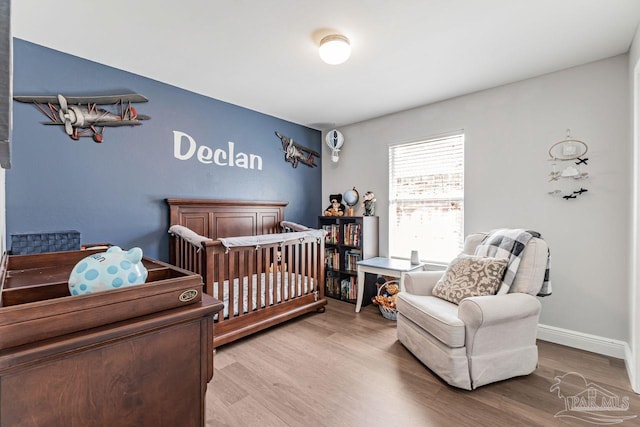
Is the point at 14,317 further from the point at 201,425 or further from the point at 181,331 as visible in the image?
the point at 201,425

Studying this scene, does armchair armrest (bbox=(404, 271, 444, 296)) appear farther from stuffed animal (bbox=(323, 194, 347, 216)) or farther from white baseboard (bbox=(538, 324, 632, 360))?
stuffed animal (bbox=(323, 194, 347, 216))

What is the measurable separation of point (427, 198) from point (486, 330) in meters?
1.73

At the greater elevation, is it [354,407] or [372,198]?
[372,198]

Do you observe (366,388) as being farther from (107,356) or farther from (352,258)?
(352,258)

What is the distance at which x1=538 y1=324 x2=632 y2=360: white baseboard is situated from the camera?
2201mm

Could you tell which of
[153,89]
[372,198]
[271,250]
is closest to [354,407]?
[271,250]

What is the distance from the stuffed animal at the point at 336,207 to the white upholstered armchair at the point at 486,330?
186cm

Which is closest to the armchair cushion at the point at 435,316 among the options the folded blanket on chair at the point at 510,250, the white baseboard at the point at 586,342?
the folded blanket on chair at the point at 510,250

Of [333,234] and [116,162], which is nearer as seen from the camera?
[116,162]

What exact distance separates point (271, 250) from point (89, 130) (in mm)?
1811

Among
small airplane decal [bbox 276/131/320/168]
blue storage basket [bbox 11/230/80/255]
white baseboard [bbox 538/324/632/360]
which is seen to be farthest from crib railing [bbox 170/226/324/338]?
white baseboard [bbox 538/324/632/360]

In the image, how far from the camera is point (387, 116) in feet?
11.8

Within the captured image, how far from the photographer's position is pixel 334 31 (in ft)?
6.38

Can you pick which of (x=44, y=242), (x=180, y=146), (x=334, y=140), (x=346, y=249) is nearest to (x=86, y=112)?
(x=180, y=146)
